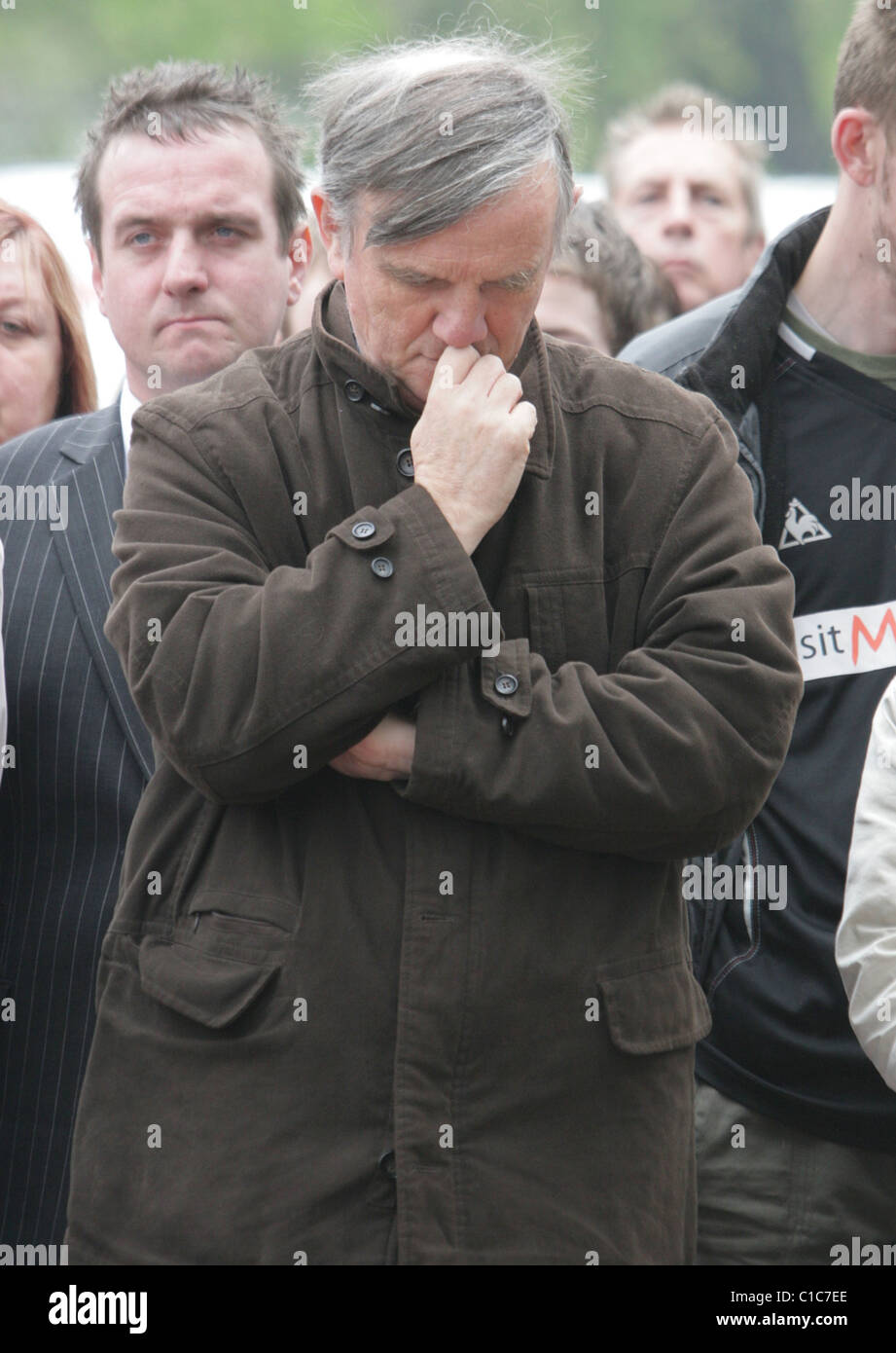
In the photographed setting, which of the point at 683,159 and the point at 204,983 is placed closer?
the point at 204,983

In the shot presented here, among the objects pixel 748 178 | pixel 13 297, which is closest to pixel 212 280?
pixel 13 297

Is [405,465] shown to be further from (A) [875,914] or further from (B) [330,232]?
(A) [875,914]

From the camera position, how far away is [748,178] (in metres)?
6.74

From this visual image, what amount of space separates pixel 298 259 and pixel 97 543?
0.79 metres

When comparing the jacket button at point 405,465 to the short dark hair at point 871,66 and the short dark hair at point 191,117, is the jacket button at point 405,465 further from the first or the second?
the short dark hair at point 871,66

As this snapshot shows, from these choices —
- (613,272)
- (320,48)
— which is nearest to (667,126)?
(613,272)

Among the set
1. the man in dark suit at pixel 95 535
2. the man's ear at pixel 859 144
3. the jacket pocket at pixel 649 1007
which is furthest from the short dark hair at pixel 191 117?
the jacket pocket at pixel 649 1007

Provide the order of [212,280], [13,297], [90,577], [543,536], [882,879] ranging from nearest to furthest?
[543,536] → [882,879] → [90,577] → [212,280] → [13,297]

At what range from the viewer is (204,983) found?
2340mm

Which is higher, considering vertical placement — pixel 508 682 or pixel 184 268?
pixel 184 268

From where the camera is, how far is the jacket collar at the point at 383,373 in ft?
8.25

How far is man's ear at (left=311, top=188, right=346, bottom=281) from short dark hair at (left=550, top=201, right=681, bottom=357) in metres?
2.07
